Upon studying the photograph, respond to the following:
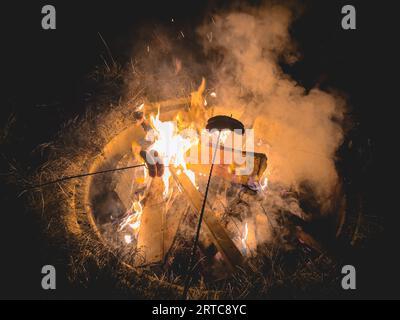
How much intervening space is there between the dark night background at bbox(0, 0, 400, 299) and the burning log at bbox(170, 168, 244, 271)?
105 centimetres

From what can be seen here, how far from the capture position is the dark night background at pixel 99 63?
106 inches

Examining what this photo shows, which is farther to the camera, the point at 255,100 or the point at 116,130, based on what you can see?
the point at 255,100

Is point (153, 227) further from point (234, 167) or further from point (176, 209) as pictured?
point (234, 167)

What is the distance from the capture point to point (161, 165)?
342 cm

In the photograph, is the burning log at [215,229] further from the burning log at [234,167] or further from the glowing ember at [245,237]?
the glowing ember at [245,237]

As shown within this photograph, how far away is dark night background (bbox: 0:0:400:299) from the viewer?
8.80 feet

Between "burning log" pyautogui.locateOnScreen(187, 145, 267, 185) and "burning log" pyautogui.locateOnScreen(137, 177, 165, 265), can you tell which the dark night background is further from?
"burning log" pyautogui.locateOnScreen(187, 145, 267, 185)

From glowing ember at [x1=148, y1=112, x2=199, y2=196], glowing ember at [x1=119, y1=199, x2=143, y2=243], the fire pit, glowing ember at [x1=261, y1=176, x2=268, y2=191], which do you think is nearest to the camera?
the fire pit

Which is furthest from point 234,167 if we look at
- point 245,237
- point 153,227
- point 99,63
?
point 99,63

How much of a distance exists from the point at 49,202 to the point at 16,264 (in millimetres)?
626

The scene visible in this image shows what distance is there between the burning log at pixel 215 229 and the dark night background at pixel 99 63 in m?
1.05

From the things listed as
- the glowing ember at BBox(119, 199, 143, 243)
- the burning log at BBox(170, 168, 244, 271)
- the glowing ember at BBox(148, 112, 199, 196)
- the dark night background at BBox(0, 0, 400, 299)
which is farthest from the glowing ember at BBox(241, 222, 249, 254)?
the glowing ember at BBox(119, 199, 143, 243)
